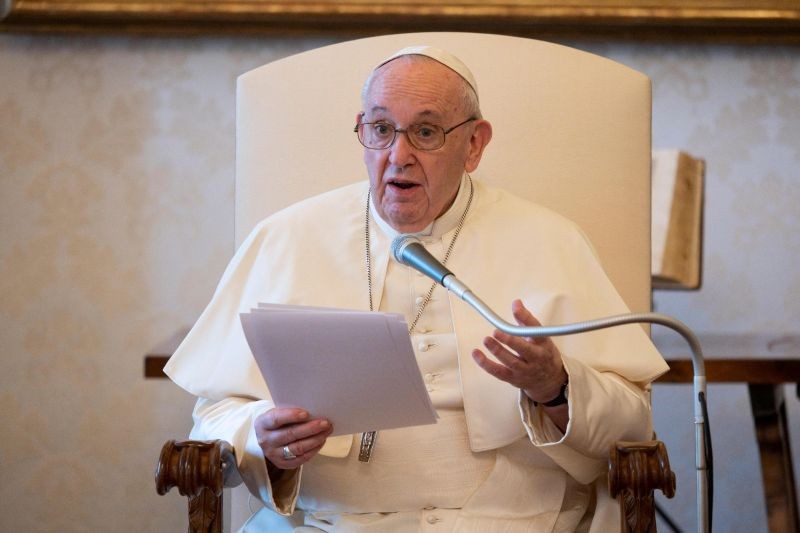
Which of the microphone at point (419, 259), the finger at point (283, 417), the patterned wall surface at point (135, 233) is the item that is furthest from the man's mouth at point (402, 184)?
the patterned wall surface at point (135, 233)

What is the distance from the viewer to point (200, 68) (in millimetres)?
4195

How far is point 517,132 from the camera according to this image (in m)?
2.96

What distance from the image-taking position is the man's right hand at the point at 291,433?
214 cm

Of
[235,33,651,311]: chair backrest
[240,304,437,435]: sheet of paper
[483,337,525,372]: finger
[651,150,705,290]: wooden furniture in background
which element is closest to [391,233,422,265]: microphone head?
[240,304,437,435]: sheet of paper

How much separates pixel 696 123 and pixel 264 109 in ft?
6.24

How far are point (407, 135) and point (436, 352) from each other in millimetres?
508

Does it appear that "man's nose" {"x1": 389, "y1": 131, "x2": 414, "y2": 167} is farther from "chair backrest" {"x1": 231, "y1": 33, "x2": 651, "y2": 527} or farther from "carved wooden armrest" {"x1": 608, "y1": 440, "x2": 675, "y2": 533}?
"carved wooden armrest" {"x1": 608, "y1": 440, "x2": 675, "y2": 533}

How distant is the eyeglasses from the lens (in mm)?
2564

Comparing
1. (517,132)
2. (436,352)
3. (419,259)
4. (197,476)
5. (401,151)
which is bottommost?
(197,476)

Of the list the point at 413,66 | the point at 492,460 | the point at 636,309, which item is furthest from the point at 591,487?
the point at 413,66

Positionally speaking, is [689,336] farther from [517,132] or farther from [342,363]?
[517,132]

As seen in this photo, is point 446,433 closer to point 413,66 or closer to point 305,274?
point 305,274

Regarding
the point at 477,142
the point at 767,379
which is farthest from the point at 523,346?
the point at 767,379

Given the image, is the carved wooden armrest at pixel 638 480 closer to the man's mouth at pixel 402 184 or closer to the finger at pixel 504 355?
the finger at pixel 504 355
